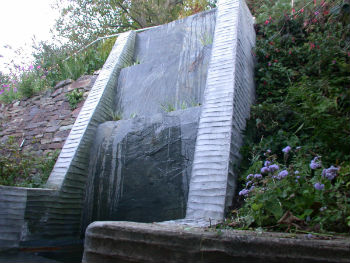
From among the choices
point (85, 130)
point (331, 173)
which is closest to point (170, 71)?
point (85, 130)

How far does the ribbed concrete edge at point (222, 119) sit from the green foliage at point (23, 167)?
199 centimetres

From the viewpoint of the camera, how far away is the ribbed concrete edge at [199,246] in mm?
1162

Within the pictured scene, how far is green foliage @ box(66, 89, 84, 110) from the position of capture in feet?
16.1

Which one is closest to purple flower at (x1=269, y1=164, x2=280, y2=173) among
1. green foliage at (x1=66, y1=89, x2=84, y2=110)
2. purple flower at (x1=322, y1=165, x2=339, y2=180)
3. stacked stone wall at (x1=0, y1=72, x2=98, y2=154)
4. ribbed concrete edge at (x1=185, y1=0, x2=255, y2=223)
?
purple flower at (x1=322, y1=165, x2=339, y2=180)

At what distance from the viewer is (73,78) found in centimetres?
549

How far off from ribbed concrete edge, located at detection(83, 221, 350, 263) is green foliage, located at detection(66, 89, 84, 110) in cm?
366

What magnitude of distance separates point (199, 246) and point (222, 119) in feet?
4.84

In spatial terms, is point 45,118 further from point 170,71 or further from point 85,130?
point 170,71

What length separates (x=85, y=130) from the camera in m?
3.77

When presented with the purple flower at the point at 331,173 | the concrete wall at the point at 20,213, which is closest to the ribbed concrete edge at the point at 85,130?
the concrete wall at the point at 20,213

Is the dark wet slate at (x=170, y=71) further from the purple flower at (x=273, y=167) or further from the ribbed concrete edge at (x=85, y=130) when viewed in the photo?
the purple flower at (x=273, y=167)

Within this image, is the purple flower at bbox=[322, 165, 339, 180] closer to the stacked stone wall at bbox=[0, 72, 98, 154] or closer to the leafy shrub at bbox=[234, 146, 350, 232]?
the leafy shrub at bbox=[234, 146, 350, 232]

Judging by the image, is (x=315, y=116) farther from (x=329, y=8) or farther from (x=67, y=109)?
(x=67, y=109)

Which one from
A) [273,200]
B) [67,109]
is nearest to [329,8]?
[273,200]
